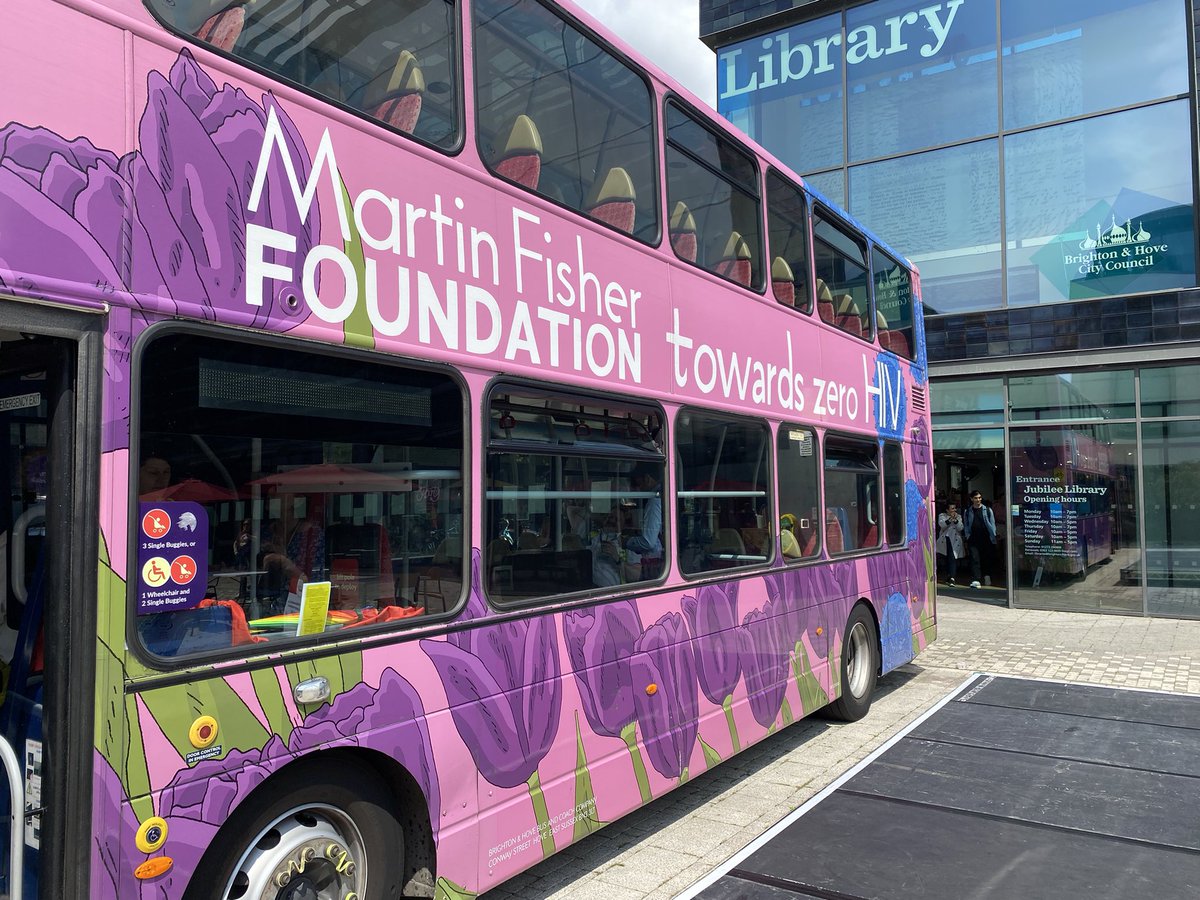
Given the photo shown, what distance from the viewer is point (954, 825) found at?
4902mm

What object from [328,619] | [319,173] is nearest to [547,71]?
[319,173]

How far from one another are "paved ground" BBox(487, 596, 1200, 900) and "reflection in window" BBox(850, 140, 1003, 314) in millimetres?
5183

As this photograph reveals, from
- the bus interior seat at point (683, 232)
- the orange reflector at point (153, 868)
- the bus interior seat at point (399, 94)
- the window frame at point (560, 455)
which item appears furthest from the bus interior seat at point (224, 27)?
the bus interior seat at point (683, 232)

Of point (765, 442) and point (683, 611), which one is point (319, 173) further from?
point (765, 442)

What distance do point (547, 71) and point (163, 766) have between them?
10.6ft

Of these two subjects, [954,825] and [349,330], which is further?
[954,825]

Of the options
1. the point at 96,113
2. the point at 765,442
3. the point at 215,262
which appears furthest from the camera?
the point at 765,442

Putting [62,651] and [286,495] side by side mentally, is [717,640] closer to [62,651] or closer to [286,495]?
[286,495]

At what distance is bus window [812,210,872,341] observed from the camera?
22.6 ft

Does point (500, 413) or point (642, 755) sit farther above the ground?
point (500, 413)

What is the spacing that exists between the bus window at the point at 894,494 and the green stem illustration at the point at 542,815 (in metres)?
5.00

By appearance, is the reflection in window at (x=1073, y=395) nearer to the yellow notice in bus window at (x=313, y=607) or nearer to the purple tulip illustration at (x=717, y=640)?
the purple tulip illustration at (x=717, y=640)

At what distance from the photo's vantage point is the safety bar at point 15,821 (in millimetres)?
2260

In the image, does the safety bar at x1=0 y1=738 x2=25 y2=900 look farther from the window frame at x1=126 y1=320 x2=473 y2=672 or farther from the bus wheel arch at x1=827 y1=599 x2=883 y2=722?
the bus wheel arch at x1=827 y1=599 x2=883 y2=722
